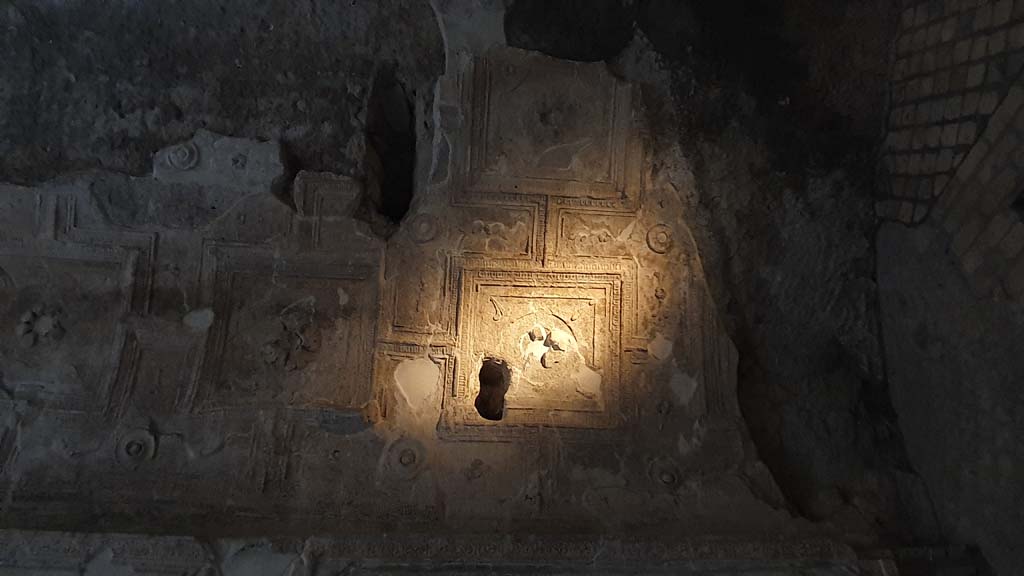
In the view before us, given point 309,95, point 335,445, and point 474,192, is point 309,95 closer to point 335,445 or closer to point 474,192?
point 474,192

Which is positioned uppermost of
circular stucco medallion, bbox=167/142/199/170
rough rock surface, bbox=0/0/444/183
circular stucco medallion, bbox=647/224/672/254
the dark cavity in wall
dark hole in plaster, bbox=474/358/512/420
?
the dark cavity in wall

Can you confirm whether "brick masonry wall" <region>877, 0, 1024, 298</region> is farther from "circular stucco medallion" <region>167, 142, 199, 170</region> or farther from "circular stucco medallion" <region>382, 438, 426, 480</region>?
"circular stucco medallion" <region>167, 142, 199, 170</region>

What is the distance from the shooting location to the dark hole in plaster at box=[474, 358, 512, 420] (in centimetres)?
338

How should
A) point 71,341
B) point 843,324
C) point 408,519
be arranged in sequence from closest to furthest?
1. point 408,519
2. point 71,341
3. point 843,324

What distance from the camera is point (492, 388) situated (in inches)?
→ 137

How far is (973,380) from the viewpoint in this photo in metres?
3.23

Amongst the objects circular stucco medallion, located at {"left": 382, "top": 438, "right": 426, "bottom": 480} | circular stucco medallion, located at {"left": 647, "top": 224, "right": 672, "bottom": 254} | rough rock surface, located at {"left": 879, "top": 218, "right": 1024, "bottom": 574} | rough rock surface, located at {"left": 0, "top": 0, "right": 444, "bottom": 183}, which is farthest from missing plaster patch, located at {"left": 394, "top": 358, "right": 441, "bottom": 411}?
rough rock surface, located at {"left": 879, "top": 218, "right": 1024, "bottom": 574}

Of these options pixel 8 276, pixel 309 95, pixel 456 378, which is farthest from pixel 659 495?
pixel 8 276

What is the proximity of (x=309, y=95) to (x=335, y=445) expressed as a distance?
1.80m

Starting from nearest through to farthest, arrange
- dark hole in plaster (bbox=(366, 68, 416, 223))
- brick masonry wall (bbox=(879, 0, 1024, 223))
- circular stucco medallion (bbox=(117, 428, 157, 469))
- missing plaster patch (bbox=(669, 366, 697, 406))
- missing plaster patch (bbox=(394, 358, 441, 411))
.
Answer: circular stucco medallion (bbox=(117, 428, 157, 469)) → brick masonry wall (bbox=(879, 0, 1024, 223)) → missing plaster patch (bbox=(394, 358, 441, 411)) → missing plaster patch (bbox=(669, 366, 697, 406)) → dark hole in plaster (bbox=(366, 68, 416, 223))

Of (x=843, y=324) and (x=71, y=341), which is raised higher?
(x=843, y=324)

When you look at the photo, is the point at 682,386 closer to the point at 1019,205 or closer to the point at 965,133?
the point at 1019,205

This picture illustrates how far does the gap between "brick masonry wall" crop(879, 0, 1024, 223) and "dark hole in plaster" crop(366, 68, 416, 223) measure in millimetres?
2601

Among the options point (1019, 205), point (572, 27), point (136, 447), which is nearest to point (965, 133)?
point (1019, 205)
